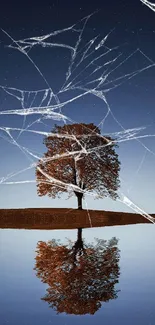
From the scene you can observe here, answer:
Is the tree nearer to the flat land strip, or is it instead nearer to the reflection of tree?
the flat land strip

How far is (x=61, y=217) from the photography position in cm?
2686

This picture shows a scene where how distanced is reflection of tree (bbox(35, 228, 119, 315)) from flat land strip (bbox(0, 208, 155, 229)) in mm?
13450

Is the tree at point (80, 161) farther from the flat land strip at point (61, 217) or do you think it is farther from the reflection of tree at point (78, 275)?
the reflection of tree at point (78, 275)

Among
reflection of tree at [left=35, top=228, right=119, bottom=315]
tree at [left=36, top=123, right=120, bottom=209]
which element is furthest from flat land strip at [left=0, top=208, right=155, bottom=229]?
reflection of tree at [left=35, top=228, right=119, bottom=315]

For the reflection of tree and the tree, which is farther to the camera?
the tree

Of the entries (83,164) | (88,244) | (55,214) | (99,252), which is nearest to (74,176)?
(83,164)

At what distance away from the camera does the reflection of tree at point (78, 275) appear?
20.7ft

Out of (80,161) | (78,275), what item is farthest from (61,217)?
(78,275)

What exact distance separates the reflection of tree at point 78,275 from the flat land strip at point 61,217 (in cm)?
1345

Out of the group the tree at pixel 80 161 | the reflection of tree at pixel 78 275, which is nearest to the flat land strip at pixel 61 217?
the tree at pixel 80 161

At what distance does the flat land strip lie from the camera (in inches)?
1036

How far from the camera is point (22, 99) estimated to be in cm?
1265

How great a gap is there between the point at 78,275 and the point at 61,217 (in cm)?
1862

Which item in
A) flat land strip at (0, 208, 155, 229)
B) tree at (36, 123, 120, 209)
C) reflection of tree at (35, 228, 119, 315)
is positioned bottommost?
reflection of tree at (35, 228, 119, 315)
